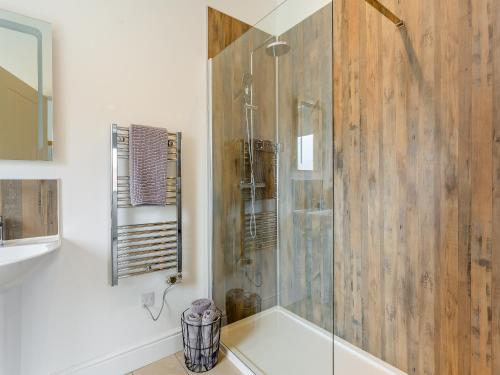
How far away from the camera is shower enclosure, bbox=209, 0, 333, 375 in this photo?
1.75m

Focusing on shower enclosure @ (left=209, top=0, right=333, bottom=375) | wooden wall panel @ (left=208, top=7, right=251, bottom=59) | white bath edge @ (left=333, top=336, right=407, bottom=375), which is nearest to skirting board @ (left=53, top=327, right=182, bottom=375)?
shower enclosure @ (left=209, top=0, right=333, bottom=375)

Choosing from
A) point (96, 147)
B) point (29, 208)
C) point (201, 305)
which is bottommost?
point (201, 305)

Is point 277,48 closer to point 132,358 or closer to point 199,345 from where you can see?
point 199,345

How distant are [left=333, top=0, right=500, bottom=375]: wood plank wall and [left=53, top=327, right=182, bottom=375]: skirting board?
1177 mm

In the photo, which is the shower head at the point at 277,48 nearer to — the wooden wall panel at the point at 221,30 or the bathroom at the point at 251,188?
the bathroom at the point at 251,188

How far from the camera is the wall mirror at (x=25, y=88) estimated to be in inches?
55.5

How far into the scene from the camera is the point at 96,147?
1.68 meters

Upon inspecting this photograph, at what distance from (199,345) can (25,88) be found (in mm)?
1738

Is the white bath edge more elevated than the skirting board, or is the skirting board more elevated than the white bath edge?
the skirting board

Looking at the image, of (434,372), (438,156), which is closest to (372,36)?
(438,156)

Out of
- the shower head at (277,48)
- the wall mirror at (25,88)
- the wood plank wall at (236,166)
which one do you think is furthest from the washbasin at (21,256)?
the shower head at (277,48)

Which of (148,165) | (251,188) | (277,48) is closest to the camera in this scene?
(148,165)

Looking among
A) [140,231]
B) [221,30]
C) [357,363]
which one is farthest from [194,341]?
[221,30]

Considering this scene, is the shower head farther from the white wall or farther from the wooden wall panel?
the white wall
